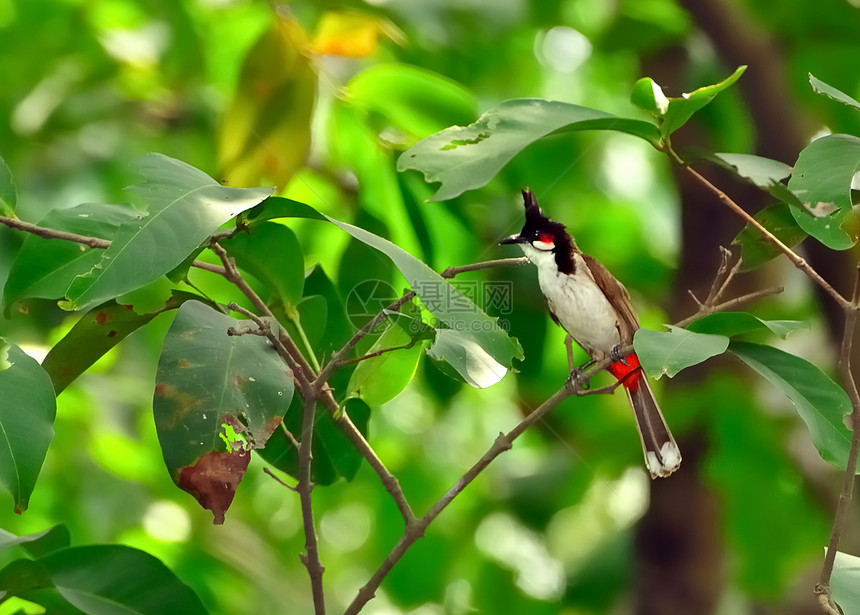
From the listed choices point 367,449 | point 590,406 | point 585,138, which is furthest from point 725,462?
point 367,449

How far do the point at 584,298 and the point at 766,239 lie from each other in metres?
0.59

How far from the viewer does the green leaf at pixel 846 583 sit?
921 mm

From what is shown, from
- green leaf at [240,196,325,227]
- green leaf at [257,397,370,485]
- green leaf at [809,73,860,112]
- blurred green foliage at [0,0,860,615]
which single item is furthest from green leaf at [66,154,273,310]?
blurred green foliage at [0,0,860,615]

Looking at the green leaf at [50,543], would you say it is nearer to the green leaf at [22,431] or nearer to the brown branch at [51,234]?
the green leaf at [22,431]

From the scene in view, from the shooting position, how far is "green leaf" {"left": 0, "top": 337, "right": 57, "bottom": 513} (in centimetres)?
89

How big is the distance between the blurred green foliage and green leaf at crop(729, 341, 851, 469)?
70cm

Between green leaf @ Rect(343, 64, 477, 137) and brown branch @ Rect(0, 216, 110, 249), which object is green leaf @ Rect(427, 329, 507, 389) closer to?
brown branch @ Rect(0, 216, 110, 249)

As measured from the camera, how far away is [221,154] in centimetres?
190

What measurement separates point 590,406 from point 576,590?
18.5 inches

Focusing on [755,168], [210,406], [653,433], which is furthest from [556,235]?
[210,406]

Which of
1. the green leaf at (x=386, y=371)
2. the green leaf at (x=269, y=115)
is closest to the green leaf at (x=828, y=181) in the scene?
the green leaf at (x=386, y=371)

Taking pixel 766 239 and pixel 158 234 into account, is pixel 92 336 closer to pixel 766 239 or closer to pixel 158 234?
pixel 158 234

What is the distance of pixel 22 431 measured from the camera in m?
0.90

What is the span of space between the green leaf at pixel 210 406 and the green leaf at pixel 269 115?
893 mm
